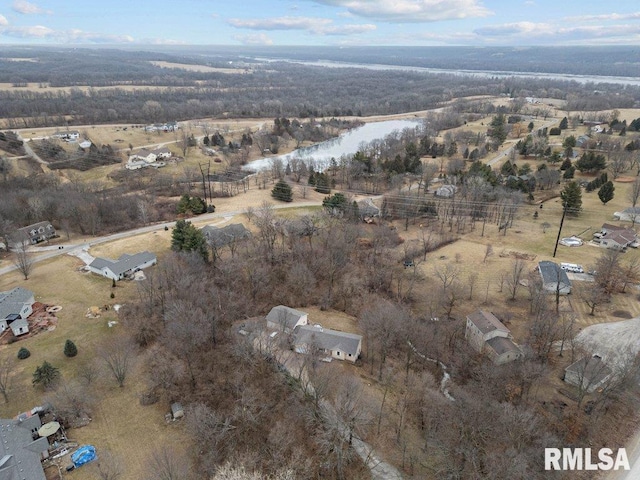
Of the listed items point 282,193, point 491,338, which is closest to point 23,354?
point 491,338

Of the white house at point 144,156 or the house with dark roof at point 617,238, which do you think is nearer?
the house with dark roof at point 617,238

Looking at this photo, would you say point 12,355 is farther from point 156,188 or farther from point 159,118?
point 159,118

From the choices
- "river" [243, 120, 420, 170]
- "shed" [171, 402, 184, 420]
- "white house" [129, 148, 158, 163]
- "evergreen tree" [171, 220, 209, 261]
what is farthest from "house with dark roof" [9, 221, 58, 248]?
"river" [243, 120, 420, 170]

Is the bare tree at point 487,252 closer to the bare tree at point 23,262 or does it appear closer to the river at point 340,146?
the river at point 340,146

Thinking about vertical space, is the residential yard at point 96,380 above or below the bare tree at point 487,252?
below

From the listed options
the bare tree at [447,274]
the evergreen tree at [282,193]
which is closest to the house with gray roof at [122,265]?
the evergreen tree at [282,193]

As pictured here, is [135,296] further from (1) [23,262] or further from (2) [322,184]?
(2) [322,184]

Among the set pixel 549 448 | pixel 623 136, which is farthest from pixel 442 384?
pixel 623 136
